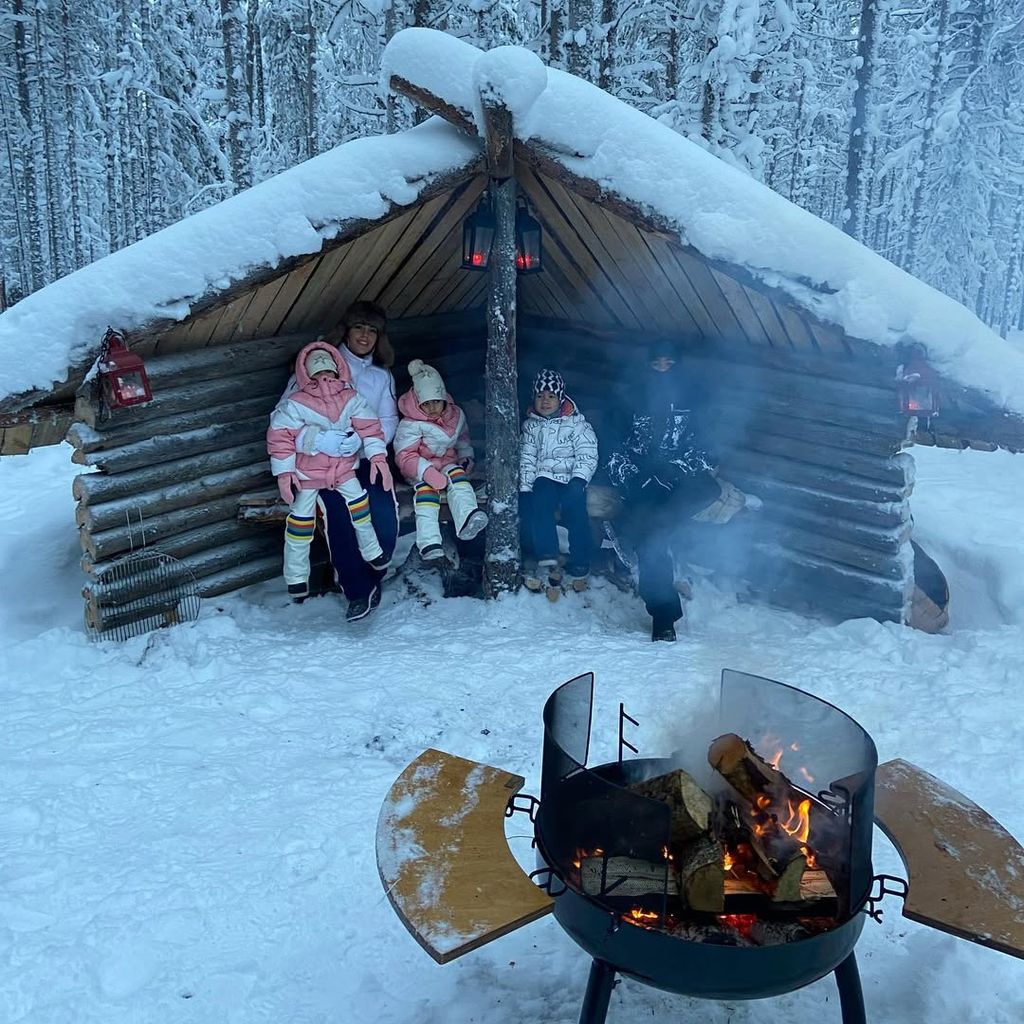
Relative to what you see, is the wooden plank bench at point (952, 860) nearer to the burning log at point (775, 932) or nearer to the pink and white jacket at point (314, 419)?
the burning log at point (775, 932)

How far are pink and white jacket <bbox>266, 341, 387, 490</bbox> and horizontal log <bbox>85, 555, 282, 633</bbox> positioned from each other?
1.07 m

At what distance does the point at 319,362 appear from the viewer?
6613 millimetres

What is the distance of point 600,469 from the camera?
763 centimetres

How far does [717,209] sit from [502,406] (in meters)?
2.17

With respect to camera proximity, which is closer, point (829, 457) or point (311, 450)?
point (311, 450)

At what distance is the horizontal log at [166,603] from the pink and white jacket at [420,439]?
147cm

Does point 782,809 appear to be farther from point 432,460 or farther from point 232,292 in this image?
point 232,292

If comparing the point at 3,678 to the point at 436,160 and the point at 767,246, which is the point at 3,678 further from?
the point at 767,246

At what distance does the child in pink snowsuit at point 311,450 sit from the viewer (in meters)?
6.68

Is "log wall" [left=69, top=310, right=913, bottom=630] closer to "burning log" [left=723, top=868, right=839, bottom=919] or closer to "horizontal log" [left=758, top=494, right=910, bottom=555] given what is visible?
"horizontal log" [left=758, top=494, right=910, bottom=555]

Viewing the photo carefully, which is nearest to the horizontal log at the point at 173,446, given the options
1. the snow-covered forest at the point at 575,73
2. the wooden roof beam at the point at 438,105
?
the wooden roof beam at the point at 438,105

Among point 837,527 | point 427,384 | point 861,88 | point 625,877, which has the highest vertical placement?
point 861,88

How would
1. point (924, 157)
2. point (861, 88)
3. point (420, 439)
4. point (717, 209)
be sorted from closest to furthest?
point (717, 209)
point (420, 439)
point (861, 88)
point (924, 157)

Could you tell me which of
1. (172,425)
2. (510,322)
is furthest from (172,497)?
(510,322)
